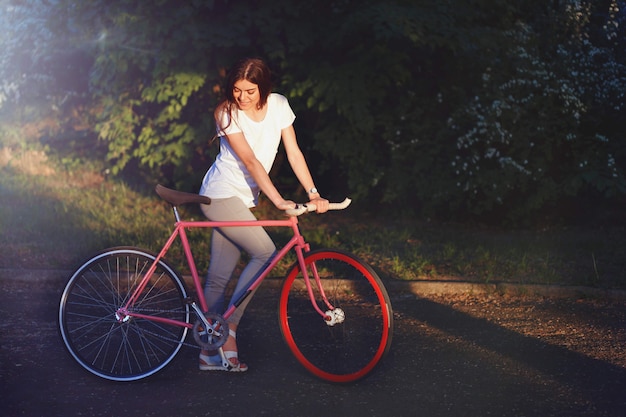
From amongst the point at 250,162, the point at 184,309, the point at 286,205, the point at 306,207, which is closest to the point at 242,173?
the point at 250,162

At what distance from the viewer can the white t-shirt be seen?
5.20m

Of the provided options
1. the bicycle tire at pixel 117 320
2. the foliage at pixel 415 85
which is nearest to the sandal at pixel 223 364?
the bicycle tire at pixel 117 320

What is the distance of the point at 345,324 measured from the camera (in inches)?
215

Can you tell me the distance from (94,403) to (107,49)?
667 centimetres

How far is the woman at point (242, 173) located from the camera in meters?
5.05

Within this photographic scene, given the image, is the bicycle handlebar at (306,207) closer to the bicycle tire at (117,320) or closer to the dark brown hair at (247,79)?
the dark brown hair at (247,79)

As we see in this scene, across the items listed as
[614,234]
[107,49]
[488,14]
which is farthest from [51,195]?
[614,234]

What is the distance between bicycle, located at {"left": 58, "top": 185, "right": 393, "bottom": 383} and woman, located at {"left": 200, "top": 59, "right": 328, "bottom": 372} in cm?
8

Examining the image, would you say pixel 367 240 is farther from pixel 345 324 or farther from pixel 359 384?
pixel 359 384

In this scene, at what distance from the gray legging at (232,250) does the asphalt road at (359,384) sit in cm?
A: 45

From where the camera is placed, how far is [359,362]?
5227mm

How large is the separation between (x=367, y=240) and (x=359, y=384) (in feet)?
13.9

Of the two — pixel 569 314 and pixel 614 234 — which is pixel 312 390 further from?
pixel 614 234

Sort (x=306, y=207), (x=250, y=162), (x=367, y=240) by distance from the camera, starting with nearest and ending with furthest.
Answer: (x=306, y=207) → (x=250, y=162) → (x=367, y=240)
